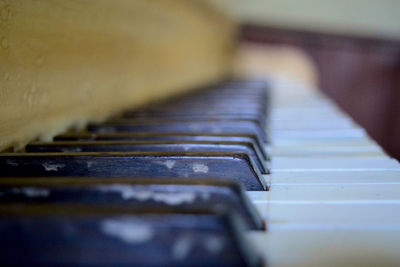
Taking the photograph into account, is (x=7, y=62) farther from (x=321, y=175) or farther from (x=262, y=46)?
(x=262, y=46)

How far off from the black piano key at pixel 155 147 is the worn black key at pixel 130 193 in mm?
241

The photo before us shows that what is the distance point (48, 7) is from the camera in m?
0.86

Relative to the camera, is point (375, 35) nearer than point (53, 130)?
No

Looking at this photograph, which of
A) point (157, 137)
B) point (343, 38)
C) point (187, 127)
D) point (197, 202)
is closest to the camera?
point (197, 202)

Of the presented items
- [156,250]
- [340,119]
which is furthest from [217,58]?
[156,250]

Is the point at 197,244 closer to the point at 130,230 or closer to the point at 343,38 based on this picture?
the point at 130,230

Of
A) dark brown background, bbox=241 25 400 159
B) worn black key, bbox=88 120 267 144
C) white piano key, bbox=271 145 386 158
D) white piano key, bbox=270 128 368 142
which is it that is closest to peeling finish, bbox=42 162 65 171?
worn black key, bbox=88 120 267 144

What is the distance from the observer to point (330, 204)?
60 cm

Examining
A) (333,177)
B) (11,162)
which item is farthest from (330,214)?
(11,162)

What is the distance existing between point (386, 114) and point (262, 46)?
1608 mm

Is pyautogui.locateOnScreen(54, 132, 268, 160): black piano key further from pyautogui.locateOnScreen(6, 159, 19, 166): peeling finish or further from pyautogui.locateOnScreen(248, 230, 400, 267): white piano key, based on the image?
pyautogui.locateOnScreen(248, 230, 400, 267): white piano key

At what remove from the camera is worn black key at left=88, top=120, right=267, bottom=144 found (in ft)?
3.24

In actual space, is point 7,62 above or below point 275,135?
above

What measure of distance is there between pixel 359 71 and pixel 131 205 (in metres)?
4.36
